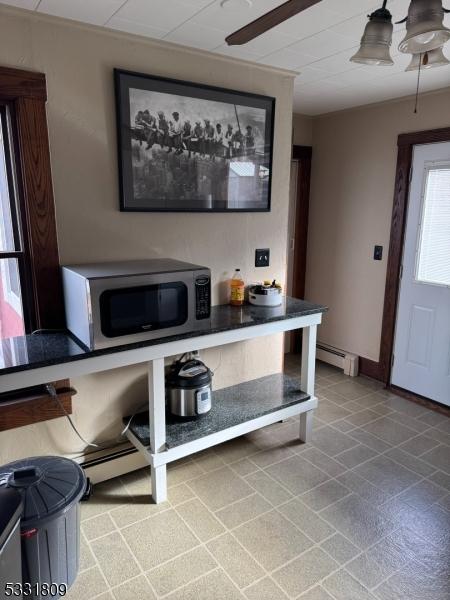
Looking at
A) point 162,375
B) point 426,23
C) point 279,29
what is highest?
point 279,29

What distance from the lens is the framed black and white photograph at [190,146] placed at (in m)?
2.09

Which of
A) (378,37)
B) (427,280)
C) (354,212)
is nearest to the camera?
(378,37)

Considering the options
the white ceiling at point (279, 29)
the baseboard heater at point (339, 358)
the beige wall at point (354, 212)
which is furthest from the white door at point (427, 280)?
the white ceiling at point (279, 29)

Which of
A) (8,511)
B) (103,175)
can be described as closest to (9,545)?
(8,511)

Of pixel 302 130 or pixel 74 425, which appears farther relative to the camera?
pixel 302 130

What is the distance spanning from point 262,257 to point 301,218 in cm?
145

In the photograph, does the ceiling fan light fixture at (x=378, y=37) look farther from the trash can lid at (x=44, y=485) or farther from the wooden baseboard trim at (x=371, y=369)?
the wooden baseboard trim at (x=371, y=369)

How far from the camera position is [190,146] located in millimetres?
2268

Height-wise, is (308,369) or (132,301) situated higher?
(132,301)

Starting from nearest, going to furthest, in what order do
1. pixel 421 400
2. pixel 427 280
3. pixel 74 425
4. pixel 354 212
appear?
pixel 74 425 < pixel 427 280 < pixel 421 400 < pixel 354 212

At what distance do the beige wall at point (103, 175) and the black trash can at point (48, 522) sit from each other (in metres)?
0.50

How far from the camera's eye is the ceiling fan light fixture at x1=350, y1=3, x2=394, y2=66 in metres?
Answer: 1.38

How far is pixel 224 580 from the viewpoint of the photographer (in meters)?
1.72

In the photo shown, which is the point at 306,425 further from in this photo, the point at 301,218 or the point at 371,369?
the point at 301,218
